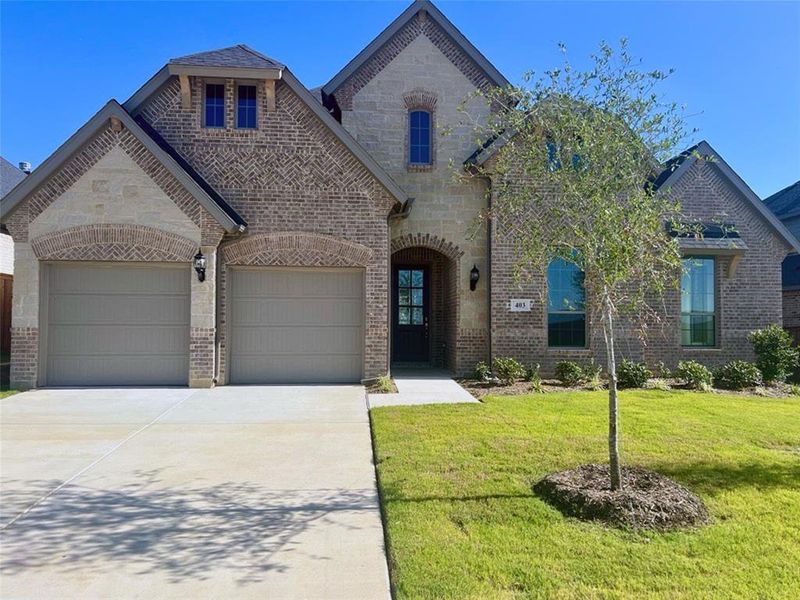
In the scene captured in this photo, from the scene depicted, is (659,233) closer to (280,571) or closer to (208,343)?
(280,571)

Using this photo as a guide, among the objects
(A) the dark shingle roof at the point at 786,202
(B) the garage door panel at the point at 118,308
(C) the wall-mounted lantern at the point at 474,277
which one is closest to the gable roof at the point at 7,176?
(B) the garage door panel at the point at 118,308

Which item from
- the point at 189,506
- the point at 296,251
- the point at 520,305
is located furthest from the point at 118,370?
the point at 520,305

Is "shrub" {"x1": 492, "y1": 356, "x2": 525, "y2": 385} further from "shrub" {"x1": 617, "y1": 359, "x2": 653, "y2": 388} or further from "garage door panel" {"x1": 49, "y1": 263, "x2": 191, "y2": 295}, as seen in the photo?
"garage door panel" {"x1": 49, "y1": 263, "x2": 191, "y2": 295}

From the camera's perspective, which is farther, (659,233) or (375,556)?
(659,233)

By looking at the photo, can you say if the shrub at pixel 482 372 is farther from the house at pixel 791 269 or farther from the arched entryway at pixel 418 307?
the house at pixel 791 269

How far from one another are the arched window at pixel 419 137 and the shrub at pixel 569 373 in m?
5.73

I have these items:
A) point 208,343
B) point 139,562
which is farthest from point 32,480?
point 208,343

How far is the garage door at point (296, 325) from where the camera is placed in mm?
11773

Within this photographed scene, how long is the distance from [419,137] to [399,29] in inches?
106

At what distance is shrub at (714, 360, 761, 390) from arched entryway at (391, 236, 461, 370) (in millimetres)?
6443

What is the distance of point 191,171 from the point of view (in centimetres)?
1148

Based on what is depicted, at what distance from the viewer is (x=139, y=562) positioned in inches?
152

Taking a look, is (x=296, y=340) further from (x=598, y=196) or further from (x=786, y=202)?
(x=786, y=202)

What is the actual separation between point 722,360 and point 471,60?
31.4ft
